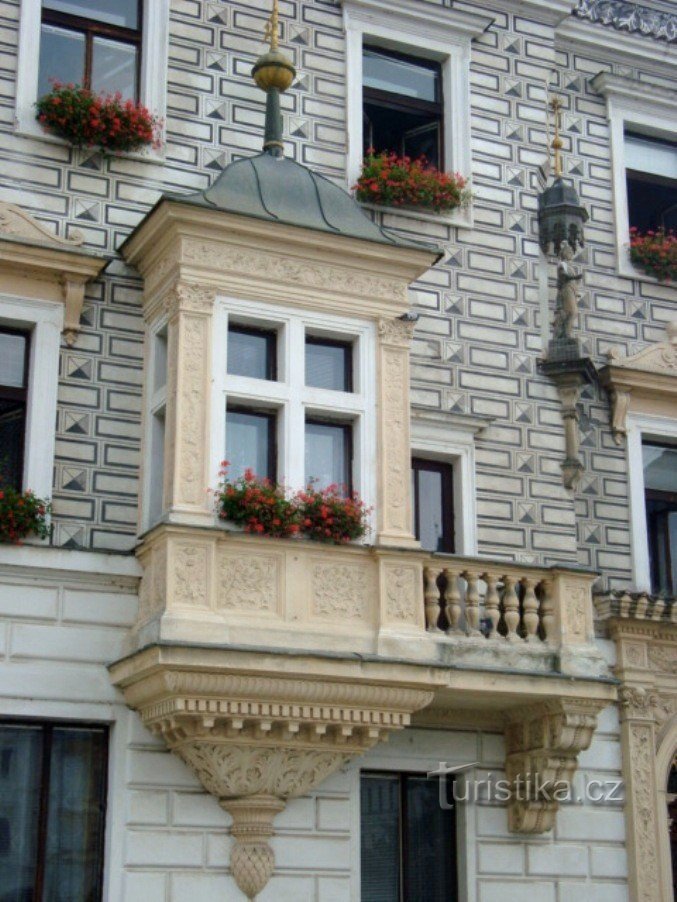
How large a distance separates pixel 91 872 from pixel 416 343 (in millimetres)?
6331

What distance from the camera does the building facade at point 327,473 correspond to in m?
13.7

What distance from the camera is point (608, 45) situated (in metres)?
19.2

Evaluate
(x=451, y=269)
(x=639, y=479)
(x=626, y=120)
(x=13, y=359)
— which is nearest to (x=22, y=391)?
(x=13, y=359)

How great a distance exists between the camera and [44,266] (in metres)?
14.7

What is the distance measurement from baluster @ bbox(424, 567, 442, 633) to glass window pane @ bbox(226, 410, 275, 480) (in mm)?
1723

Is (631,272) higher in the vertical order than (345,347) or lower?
higher

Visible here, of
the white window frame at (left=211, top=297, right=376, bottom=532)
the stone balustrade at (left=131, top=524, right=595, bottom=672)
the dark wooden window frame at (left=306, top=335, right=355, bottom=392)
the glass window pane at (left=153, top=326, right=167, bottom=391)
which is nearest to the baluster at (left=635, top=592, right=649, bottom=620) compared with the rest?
the stone balustrade at (left=131, top=524, right=595, bottom=672)

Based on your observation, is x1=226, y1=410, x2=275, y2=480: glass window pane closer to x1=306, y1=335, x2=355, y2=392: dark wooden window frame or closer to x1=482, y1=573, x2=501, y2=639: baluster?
x1=306, y1=335, x2=355, y2=392: dark wooden window frame

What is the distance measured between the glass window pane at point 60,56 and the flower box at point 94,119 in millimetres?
279

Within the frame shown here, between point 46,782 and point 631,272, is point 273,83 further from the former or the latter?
point 46,782

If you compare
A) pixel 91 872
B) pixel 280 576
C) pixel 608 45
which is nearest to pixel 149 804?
pixel 91 872

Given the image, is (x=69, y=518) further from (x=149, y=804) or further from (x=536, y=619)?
(x=536, y=619)

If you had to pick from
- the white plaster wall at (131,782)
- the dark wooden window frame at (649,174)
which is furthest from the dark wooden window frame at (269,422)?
the dark wooden window frame at (649,174)

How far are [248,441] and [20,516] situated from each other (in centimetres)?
218
